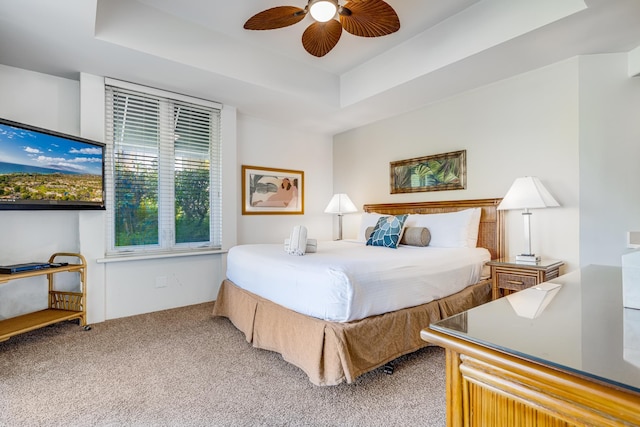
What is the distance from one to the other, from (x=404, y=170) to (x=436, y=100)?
0.95 meters

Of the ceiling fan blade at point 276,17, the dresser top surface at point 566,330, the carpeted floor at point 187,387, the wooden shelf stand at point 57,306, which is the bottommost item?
the carpeted floor at point 187,387

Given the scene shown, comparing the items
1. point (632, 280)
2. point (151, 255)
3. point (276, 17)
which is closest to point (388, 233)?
point (276, 17)

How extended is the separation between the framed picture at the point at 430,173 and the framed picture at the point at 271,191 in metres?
1.49

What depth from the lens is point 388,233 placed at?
3365 mm

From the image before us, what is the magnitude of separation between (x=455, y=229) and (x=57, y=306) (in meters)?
4.08

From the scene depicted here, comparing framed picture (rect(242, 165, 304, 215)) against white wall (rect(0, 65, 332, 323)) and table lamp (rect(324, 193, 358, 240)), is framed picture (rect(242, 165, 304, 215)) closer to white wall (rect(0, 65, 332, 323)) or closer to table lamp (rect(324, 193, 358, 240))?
white wall (rect(0, 65, 332, 323))

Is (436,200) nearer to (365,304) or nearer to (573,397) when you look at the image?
(365,304)

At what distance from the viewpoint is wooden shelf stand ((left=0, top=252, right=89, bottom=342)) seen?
2670 mm

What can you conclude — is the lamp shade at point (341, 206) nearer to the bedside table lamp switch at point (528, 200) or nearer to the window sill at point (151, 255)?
the window sill at point (151, 255)

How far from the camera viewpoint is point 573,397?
1.76ft

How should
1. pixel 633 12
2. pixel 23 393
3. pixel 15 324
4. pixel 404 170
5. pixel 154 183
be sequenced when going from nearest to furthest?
pixel 23 393 → pixel 633 12 → pixel 15 324 → pixel 154 183 → pixel 404 170

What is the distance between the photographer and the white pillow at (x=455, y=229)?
329 centimetres

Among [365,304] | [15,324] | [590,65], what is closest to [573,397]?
[365,304]

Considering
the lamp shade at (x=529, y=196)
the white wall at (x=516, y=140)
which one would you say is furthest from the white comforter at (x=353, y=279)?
the white wall at (x=516, y=140)
